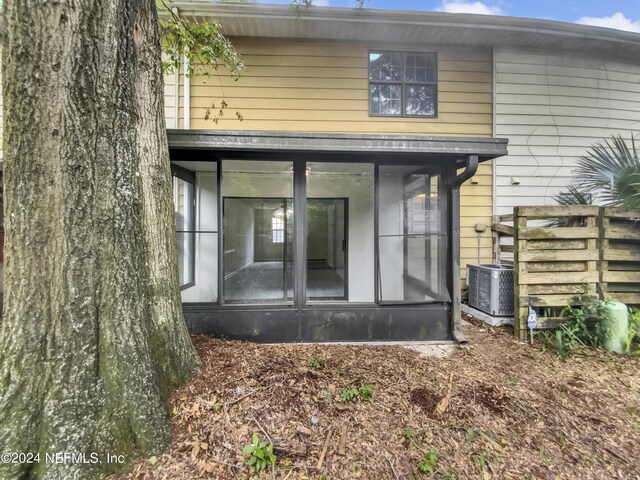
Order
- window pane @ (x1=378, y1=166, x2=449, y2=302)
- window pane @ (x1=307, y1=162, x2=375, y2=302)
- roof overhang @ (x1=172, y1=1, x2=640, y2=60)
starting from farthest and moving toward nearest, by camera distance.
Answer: roof overhang @ (x1=172, y1=1, x2=640, y2=60), window pane @ (x1=307, y1=162, x2=375, y2=302), window pane @ (x1=378, y1=166, x2=449, y2=302)

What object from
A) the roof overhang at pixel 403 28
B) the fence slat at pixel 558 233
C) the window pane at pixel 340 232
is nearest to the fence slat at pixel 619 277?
the fence slat at pixel 558 233

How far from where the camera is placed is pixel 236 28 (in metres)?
4.88

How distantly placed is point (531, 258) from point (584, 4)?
593 centimetres

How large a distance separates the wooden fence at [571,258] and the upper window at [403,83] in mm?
2819

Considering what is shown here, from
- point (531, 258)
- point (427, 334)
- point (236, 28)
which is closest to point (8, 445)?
point (427, 334)

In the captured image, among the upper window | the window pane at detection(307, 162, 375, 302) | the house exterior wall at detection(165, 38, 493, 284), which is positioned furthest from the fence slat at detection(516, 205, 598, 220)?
the upper window

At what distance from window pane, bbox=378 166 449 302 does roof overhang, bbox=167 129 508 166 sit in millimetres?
486

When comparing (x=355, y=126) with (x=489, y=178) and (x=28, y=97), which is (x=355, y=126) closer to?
(x=489, y=178)

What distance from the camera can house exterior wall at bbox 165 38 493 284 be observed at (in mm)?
5094

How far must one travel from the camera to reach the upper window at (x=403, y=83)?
209 inches

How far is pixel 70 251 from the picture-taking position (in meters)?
1.59

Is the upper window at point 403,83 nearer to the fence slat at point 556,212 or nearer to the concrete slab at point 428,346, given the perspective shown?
the fence slat at point 556,212

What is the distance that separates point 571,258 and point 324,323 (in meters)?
3.13

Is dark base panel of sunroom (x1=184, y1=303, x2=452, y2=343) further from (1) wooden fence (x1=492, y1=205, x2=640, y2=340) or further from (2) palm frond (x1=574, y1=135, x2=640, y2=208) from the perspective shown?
(2) palm frond (x1=574, y1=135, x2=640, y2=208)
